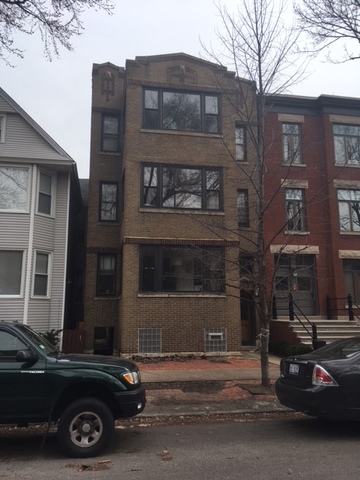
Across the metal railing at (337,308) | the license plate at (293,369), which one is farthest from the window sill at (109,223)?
the license plate at (293,369)

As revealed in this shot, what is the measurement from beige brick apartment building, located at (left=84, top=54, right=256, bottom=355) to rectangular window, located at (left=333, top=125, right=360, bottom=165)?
15.1ft

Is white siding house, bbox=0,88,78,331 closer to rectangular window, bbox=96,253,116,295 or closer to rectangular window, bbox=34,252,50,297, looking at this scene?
rectangular window, bbox=34,252,50,297

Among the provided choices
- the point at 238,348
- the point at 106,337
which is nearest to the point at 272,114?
the point at 238,348

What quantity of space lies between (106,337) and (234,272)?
560 cm

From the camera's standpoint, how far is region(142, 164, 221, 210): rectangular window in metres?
15.2

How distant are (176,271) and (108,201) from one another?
4714 mm

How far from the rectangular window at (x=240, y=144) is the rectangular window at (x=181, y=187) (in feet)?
8.81

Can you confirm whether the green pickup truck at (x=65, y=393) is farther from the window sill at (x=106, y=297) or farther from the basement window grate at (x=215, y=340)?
the window sill at (x=106, y=297)

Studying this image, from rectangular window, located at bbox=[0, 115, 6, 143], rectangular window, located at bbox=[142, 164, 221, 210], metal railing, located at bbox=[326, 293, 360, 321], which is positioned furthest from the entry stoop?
rectangular window, located at bbox=[0, 115, 6, 143]

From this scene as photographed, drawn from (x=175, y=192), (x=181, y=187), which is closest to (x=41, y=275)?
(x=175, y=192)

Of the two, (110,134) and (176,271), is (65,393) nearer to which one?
(176,271)

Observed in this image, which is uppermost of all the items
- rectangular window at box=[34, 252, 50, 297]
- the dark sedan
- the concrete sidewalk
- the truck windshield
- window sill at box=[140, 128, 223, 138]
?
window sill at box=[140, 128, 223, 138]

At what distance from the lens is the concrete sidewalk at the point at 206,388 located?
8180mm

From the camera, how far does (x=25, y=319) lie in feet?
48.1
